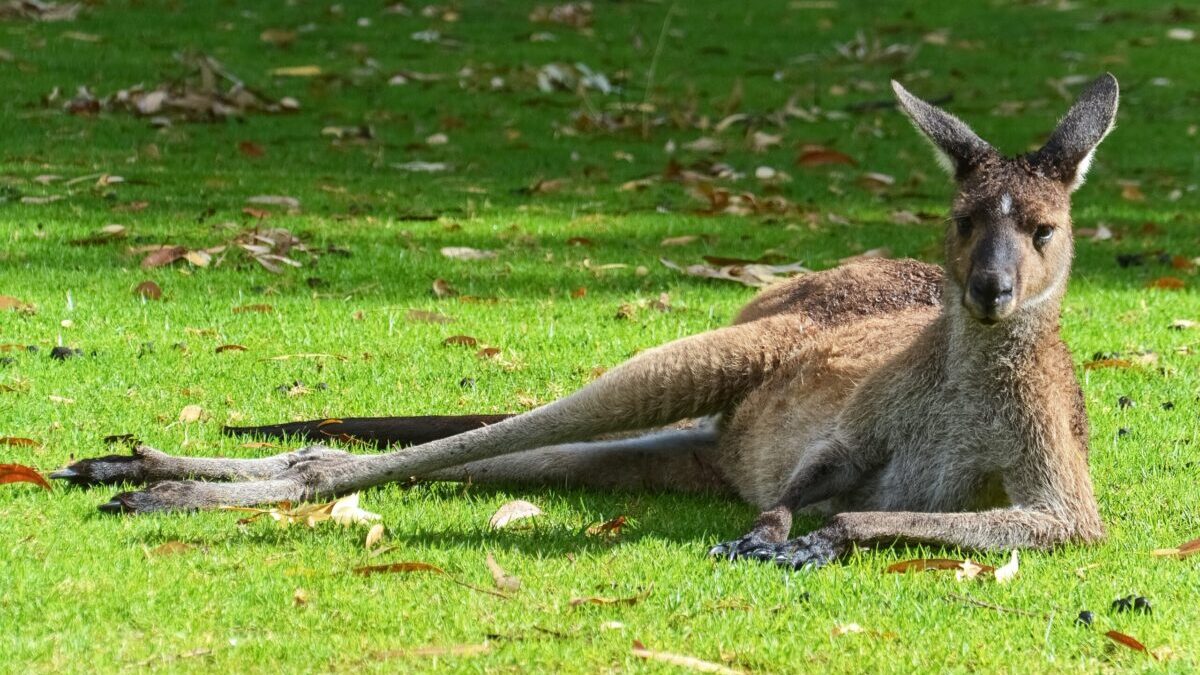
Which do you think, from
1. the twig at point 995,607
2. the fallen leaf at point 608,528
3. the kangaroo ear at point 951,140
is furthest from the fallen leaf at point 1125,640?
the kangaroo ear at point 951,140

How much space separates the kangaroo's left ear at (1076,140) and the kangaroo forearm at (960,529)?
0.99m

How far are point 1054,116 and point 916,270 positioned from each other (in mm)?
7030

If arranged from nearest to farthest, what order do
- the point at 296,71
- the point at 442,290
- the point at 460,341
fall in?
the point at 460,341 < the point at 442,290 < the point at 296,71

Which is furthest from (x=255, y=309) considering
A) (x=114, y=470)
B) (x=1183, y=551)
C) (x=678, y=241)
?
(x=1183, y=551)

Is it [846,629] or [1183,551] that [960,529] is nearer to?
[1183,551]

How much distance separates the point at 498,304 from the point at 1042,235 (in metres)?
3.26

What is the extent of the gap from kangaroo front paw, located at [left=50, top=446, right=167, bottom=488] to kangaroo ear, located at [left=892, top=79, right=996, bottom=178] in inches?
97.8

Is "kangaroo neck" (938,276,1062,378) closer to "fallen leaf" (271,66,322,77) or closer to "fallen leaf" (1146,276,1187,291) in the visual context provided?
"fallen leaf" (1146,276,1187,291)

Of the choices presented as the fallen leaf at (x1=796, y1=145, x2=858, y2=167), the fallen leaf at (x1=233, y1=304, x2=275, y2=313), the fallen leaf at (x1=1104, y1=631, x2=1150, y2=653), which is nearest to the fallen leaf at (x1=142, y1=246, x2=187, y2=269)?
the fallen leaf at (x1=233, y1=304, x2=275, y2=313)

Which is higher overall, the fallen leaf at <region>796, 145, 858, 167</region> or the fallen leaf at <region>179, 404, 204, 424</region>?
the fallen leaf at <region>179, 404, 204, 424</region>

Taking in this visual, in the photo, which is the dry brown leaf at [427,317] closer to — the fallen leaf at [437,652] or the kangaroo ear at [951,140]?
the kangaroo ear at [951,140]

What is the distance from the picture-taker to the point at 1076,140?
457 cm

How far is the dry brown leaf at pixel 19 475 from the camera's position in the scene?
4.60 m

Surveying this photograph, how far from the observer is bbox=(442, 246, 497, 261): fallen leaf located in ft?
26.3
